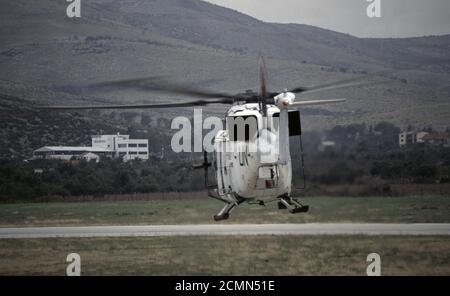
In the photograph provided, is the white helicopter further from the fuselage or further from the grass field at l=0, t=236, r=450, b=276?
the grass field at l=0, t=236, r=450, b=276

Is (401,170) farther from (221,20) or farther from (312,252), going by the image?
(221,20)

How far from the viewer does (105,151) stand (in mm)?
43562

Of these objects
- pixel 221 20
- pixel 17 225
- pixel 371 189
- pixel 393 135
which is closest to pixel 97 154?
pixel 17 225

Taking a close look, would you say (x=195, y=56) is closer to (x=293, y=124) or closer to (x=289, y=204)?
(x=289, y=204)

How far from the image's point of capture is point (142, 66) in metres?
87.4

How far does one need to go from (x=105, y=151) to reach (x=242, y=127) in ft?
74.8

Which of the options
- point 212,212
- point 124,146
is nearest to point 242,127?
point 212,212

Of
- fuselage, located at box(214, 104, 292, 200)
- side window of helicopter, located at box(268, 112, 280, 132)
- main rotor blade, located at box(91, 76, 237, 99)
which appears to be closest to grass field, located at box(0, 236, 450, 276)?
fuselage, located at box(214, 104, 292, 200)

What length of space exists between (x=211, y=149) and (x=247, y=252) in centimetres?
370

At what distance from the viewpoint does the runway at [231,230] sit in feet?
90.1

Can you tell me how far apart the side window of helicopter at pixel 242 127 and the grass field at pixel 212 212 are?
694cm

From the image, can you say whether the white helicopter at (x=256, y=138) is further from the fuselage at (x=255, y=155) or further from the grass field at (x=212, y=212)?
the grass field at (x=212, y=212)

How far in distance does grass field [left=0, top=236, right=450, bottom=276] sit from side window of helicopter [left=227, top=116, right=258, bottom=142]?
325 centimetres

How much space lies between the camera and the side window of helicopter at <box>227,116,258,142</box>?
21391 millimetres
